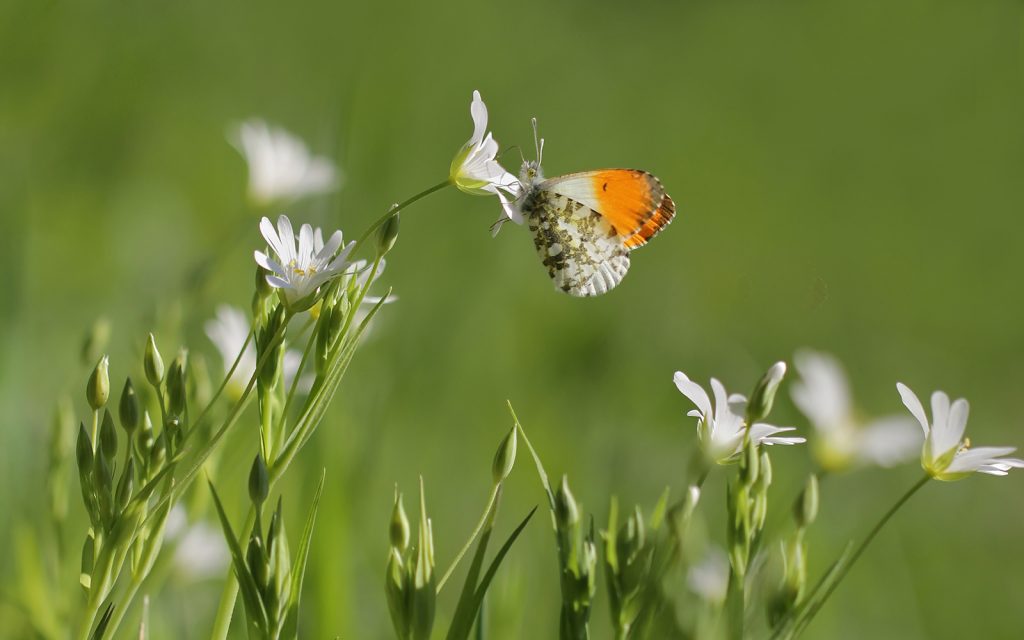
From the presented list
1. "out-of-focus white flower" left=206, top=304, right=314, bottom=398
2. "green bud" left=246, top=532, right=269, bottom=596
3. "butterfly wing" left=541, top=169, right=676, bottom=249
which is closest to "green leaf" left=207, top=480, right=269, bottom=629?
"green bud" left=246, top=532, right=269, bottom=596

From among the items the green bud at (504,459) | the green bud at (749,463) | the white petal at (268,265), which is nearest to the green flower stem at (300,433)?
the white petal at (268,265)

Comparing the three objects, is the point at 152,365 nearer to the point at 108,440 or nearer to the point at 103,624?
the point at 108,440

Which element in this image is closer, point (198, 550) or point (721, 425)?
point (721, 425)

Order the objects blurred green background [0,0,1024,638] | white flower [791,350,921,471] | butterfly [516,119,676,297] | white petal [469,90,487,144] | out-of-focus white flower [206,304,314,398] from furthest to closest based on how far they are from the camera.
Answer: blurred green background [0,0,1024,638] → white flower [791,350,921,471] → butterfly [516,119,676,297] → out-of-focus white flower [206,304,314,398] → white petal [469,90,487,144]

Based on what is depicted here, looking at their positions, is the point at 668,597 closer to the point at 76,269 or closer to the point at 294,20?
the point at 76,269

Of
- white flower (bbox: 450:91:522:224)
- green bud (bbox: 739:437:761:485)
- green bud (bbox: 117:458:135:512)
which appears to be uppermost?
white flower (bbox: 450:91:522:224)

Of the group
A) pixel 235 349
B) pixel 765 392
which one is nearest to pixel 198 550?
pixel 235 349

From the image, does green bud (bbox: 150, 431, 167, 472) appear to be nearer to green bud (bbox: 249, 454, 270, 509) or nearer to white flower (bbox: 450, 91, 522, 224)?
green bud (bbox: 249, 454, 270, 509)
